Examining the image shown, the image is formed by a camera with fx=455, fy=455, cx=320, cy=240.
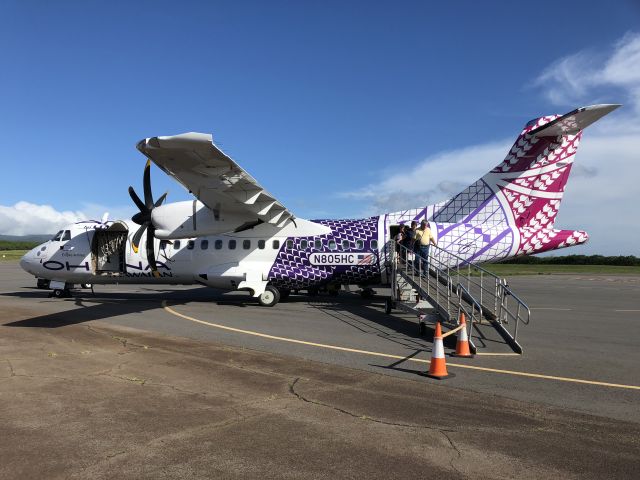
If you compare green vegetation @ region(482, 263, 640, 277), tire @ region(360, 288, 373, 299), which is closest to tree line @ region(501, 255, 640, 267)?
green vegetation @ region(482, 263, 640, 277)

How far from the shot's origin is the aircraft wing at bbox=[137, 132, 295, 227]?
11.8 m

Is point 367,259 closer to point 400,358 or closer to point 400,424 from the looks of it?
point 400,358

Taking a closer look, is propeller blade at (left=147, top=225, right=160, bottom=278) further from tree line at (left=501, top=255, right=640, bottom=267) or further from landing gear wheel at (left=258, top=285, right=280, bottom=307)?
tree line at (left=501, top=255, right=640, bottom=267)

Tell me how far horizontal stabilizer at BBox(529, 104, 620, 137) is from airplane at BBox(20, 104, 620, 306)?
47 millimetres

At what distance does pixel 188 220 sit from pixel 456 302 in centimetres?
995

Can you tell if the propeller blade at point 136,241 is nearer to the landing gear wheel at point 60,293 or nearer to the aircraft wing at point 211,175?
the landing gear wheel at point 60,293

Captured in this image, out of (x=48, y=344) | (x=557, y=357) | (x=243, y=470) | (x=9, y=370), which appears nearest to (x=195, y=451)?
(x=243, y=470)

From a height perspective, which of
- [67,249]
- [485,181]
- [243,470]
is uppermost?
[485,181]

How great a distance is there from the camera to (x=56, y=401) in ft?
20.9

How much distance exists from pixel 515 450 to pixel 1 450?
5.42 metres

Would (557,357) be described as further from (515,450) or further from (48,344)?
(48,344)

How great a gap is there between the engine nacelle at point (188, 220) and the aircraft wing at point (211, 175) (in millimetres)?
446

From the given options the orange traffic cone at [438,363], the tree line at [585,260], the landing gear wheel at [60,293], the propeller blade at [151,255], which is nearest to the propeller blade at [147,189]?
the propeller blade at [151,255]

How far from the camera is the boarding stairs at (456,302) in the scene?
10.7 metres
